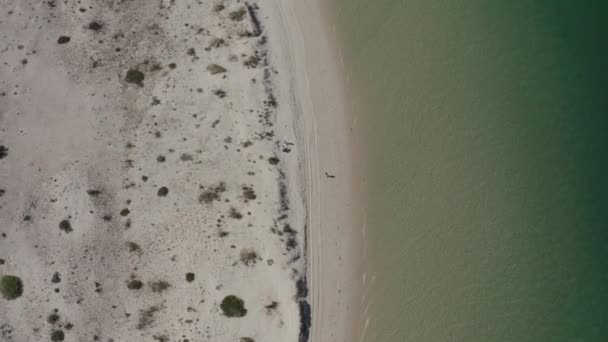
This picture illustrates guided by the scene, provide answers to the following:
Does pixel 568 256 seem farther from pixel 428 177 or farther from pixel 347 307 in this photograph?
pixel 347 307

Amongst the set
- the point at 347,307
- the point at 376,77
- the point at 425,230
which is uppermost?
the point at 376,77

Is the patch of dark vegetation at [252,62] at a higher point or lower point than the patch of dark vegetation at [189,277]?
higher

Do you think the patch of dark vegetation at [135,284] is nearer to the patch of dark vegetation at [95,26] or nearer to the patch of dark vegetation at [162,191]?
the patch of dark vegetation at [162,191]

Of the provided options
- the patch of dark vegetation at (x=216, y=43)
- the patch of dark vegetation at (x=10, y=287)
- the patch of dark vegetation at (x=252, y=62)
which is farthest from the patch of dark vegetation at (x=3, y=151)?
the patch of dark vegetation at (x=252, y=62)

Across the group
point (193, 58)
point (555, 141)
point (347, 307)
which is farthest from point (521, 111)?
point (193, 58)

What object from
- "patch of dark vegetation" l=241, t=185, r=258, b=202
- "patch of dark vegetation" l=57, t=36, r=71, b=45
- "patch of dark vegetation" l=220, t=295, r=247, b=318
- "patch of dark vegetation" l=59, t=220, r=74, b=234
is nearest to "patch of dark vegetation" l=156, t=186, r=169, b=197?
"patch of dark vegetation" l=241, t=185, r=258, b=202
